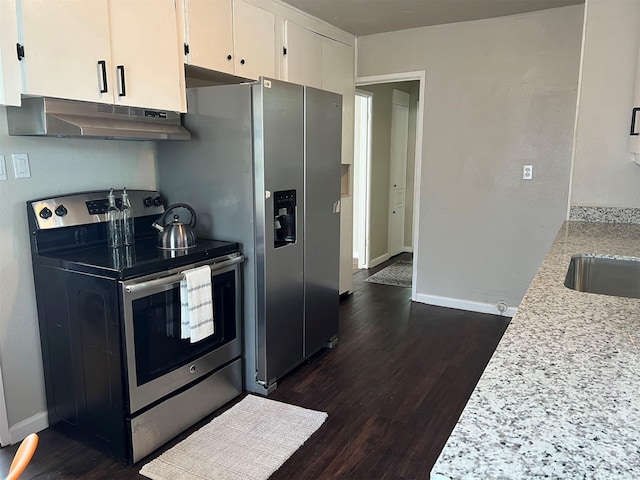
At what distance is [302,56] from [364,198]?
2325 millimetres

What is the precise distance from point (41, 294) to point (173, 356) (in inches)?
27.3

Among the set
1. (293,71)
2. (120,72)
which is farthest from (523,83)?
(120,72)

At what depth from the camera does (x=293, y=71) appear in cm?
348

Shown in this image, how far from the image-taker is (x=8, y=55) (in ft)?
5.85

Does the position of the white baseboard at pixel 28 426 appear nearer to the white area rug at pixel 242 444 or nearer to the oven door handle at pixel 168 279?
the white area rug at pixel 242 444

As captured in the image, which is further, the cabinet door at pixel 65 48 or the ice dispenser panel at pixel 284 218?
the ice dispenser panel at pixel 284 218

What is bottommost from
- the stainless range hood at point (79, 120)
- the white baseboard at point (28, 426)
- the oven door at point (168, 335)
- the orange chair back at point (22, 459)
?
the white baseboard at point (28, 426)

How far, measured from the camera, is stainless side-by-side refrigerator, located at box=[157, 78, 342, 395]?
251cm

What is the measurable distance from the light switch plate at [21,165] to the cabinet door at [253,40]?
1.31 meters

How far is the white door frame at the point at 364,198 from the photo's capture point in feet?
18.0

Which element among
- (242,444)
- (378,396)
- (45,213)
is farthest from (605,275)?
(45,213)

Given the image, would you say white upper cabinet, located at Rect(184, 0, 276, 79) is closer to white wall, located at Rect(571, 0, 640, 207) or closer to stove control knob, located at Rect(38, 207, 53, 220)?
stove control knob, located at Rect(38, 207, 53, 220)

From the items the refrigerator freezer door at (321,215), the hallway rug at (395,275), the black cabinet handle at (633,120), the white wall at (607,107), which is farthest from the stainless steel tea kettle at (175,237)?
the hallway rug at (395,275)

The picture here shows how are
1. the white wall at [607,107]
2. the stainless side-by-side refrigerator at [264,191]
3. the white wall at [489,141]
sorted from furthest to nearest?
1. the white wall at [489,141]
2. the stainless side-by-side refrigerator at [264,191]
3. the white wall at [607,107]
